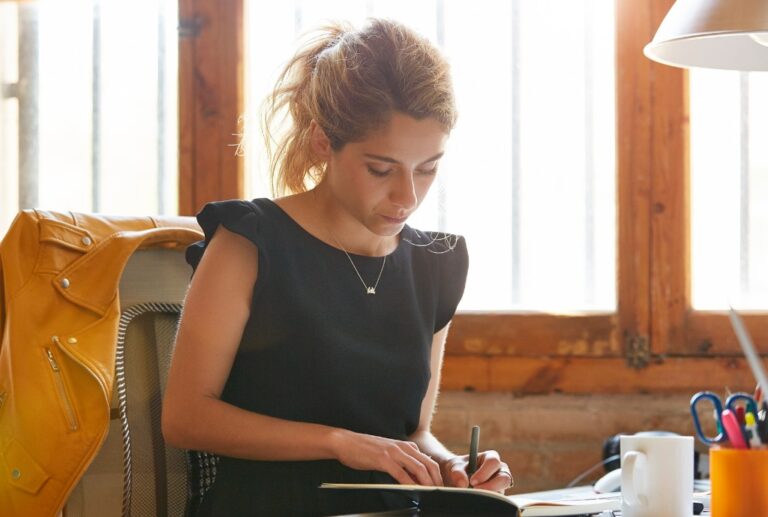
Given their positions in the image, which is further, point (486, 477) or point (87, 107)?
point (87, 107)

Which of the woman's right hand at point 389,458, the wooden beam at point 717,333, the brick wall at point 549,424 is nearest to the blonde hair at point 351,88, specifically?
the woman's right hand at point 389,458

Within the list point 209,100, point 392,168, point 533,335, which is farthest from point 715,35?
point 209,100

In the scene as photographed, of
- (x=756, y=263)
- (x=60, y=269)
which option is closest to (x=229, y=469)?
(x=60, y=269)

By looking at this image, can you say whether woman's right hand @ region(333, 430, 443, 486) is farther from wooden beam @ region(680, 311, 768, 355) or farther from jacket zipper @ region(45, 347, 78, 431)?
wooden beam @ region(680, 311, 768, 355)

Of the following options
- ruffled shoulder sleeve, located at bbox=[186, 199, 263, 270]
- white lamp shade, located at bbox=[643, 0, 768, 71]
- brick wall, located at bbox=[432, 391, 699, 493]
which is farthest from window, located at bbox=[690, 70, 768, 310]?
ruffled shoulder sleeve, located at bbox=[186, 199, 263, 270]

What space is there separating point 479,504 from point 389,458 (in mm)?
134

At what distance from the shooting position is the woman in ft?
4.31

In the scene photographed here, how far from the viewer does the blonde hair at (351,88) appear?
1396 mm

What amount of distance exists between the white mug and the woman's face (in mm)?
449

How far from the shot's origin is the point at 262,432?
1291 millimetres

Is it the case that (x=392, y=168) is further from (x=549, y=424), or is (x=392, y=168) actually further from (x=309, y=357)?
(x=549, y=424)

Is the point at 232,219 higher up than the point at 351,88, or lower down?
lower down

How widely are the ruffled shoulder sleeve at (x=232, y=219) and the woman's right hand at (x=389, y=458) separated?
0.31 metres

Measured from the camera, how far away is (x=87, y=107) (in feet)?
8.27
